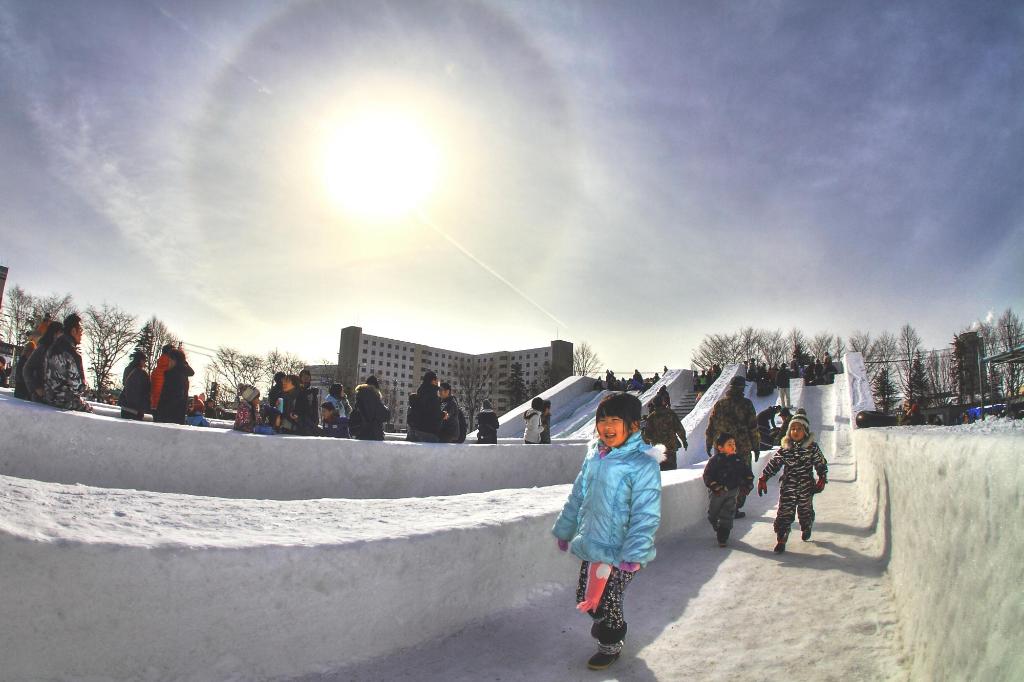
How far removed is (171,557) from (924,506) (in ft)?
12.7

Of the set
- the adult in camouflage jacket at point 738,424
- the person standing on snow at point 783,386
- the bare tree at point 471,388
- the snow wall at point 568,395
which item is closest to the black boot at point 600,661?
the adult in camouflage jacket at point 738,424

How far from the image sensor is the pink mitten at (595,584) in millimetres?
2830

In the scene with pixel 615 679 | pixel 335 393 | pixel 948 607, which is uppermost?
pixel 335 393

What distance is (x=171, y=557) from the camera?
2.17m

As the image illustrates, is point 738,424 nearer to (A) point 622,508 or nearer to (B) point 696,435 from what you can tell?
(A) point 622,508

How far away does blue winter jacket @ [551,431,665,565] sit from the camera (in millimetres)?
2816

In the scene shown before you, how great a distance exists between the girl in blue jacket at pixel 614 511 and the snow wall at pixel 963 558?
1.24 m

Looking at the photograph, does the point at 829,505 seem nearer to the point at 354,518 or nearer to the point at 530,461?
the point at 530,461

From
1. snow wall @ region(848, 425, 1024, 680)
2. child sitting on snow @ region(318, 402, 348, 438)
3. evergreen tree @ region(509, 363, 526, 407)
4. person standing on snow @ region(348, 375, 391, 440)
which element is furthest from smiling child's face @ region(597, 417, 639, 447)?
evergreen tree @ region(509, 363, 526, 407)

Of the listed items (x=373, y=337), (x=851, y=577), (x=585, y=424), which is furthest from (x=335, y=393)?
(x=373, y=337)

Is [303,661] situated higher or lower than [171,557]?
lower

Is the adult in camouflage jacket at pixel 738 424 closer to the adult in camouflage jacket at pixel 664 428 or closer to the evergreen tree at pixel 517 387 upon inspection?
the adult in camouflage jacket at pixel 664 428

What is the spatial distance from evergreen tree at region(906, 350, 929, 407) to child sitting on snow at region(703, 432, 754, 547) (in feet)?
140

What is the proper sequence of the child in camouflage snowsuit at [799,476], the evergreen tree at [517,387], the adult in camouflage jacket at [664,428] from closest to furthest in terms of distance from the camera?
the child in camouflage snowsuit at [799,476]
the adult in camouflage jacket at [664,428]
the evergreen tree at [517,387]
